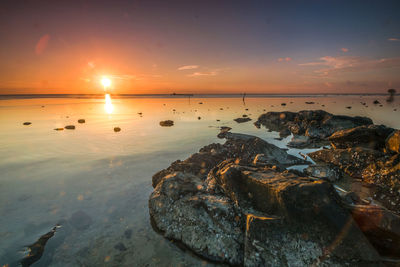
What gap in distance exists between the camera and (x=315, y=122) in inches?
695

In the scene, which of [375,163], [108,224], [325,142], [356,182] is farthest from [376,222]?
[325,142]

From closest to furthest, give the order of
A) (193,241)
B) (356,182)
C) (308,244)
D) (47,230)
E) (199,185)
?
1. (308,244)
2. (193,241)
3. (47,230)
4. (199,185)
5. (356,182)

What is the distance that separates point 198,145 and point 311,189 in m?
9.98

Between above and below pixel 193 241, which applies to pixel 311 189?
above

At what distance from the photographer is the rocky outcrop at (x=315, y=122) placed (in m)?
16.0

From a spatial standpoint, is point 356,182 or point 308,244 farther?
point 356,182

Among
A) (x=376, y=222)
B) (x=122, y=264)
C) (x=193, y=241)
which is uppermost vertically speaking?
(x=376, y=222)

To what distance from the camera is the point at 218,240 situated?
424 cm

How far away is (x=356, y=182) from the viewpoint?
7.25m

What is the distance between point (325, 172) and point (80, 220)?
9.05 meters

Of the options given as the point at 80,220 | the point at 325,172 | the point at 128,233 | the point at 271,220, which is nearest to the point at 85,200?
the point at 80,220

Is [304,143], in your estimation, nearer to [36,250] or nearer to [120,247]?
[120,247]

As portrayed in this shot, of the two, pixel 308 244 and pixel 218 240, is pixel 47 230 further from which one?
pixel 308 244

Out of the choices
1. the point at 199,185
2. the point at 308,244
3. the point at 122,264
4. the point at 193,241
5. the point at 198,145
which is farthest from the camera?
the point at 198,145
